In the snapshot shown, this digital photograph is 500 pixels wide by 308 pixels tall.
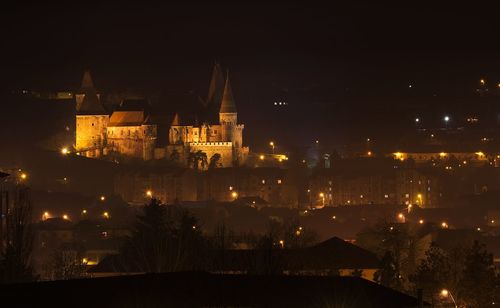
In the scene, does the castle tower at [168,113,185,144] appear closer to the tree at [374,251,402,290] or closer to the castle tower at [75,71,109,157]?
the castle tower at [75,71,109,157]

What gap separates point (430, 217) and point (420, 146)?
60.1m

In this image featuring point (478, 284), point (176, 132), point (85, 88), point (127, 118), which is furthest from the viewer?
point (85, 88)

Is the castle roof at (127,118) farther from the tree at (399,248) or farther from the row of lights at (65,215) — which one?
the tree at (399,248)

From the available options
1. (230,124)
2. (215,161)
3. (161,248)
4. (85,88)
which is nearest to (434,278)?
(161,248)

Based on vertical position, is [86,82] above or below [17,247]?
above

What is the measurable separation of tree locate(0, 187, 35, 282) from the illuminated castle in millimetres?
101696

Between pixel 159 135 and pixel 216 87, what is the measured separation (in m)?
15.2

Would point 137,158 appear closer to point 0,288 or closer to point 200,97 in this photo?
point 200,97

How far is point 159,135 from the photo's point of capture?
15188 centimetres

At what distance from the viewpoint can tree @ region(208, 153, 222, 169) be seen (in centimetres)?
14575

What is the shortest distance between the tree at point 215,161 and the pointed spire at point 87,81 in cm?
2197

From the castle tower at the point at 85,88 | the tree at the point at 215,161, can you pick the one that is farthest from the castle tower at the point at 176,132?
the castle tower at the point at 85,88

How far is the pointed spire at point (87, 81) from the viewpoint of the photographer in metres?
165

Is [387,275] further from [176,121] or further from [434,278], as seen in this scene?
[176,121]
